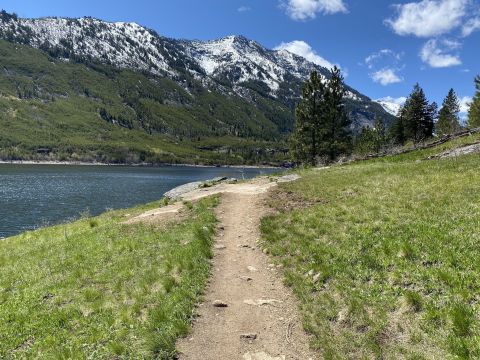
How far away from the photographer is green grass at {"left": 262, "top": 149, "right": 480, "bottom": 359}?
32.3 feet

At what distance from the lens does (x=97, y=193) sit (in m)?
116

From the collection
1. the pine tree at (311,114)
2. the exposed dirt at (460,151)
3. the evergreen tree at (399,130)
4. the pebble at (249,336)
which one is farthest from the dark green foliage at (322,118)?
the pebble at (249,336)

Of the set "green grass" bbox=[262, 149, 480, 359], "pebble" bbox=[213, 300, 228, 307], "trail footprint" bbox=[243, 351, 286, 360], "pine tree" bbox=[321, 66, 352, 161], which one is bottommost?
"trail footprint" bbox=[243, 351, 286, 360]

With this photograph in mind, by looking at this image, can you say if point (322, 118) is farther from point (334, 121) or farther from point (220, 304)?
point (220, 304)

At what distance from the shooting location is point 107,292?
15.6m

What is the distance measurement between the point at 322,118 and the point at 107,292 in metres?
60.8

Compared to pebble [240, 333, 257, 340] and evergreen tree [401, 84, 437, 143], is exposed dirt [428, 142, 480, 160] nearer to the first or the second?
pebble [240, 333, 257, 340]

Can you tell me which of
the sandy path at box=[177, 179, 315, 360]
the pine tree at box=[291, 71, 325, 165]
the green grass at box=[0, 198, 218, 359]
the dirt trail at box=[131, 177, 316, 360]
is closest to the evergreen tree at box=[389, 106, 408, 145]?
the pine tree at box=[291, 71, 325, 165]

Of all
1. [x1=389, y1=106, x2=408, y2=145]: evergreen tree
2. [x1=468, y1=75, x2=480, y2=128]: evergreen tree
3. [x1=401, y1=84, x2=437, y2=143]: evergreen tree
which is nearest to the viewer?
[x1=468, y1=75, x2=480, y2=128]: evergreen tree

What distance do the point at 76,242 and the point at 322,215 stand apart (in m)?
14.9

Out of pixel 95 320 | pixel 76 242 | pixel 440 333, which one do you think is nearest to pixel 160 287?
pixel 95 320

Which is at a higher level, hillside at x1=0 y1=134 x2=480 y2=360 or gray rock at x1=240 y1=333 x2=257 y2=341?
hillside at x1=0 y1=134 x2=480 y2=360

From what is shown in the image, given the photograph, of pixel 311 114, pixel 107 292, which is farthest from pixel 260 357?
pixel 311 114

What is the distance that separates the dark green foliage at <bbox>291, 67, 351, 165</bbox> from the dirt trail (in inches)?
2075
